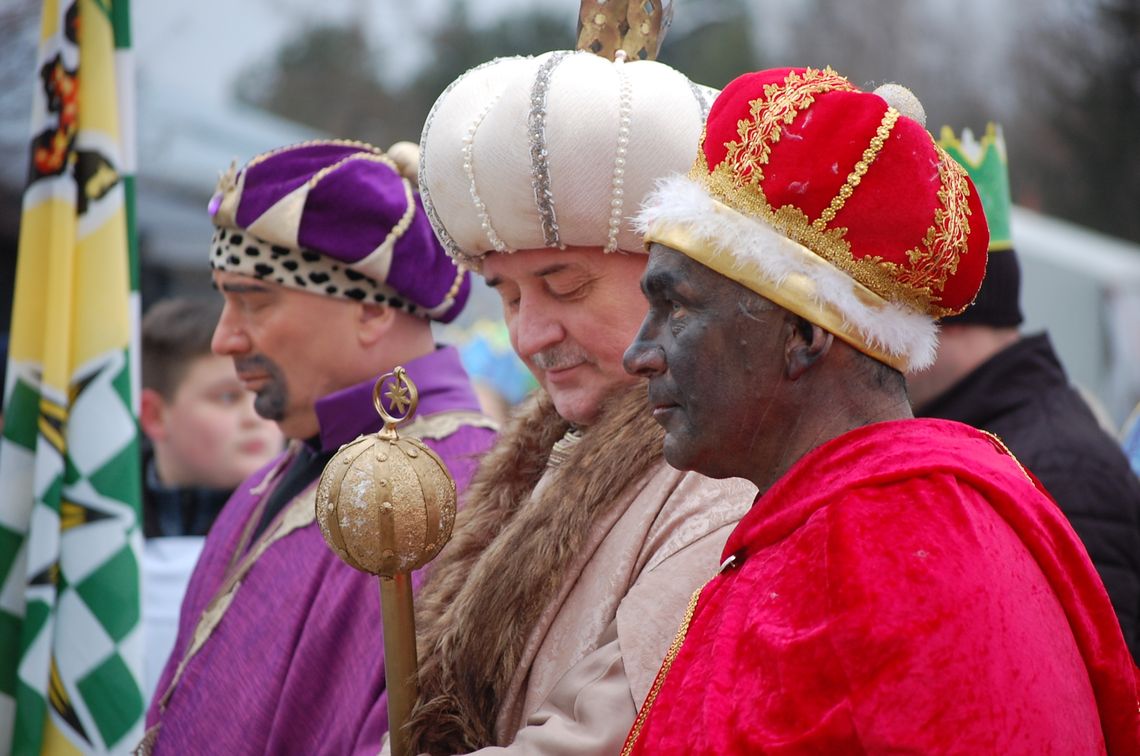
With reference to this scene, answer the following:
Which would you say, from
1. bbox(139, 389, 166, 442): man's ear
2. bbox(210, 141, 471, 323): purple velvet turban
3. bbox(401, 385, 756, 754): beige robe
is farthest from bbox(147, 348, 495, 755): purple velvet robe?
bbox(139, 389, 166, 442): man's ear

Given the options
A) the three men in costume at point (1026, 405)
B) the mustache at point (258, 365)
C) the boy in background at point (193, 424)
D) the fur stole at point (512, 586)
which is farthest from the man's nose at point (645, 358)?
the boy in background at point (193, 424)

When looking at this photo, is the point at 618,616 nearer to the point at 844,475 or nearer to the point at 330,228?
the point at 844,475

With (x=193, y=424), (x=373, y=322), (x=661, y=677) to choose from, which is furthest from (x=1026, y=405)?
(x=193, y=424)

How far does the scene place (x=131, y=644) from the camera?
3.72 m

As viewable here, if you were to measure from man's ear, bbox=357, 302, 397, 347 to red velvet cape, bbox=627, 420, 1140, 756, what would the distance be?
171 cm

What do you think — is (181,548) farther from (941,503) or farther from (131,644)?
(941,503)

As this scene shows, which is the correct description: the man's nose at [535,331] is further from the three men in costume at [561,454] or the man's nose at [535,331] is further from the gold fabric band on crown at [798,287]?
the gold fabric band on crown at [798,287]

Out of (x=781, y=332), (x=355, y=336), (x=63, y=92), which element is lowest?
(x=355, y=336)

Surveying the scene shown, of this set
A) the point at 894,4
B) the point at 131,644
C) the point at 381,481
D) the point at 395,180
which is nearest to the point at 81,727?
the point at 131,644

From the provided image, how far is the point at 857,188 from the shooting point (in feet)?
5.68

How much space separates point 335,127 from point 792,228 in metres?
21.4

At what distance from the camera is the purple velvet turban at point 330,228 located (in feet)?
10.6

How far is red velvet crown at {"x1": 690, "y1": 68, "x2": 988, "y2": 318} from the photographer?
174 centimetres

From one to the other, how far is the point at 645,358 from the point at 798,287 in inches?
9.6
